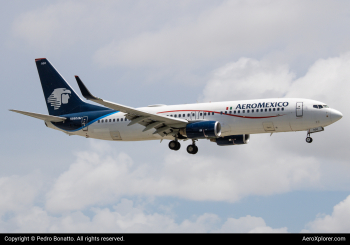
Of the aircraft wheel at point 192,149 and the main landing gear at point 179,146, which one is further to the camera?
the aircraft wheel at point 192,149

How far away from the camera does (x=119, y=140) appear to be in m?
59.8

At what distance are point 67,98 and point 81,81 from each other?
17483 millimetres

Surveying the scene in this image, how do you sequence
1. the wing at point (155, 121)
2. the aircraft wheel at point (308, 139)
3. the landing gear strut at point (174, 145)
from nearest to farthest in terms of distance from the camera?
the wing at point (155, 121), the aircraft wheel at point (308, 139), the landing gear strut at point (174, 145)

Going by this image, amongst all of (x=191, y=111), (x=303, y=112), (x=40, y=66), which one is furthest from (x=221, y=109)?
(x=40, y=66)

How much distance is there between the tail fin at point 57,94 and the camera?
206 ft

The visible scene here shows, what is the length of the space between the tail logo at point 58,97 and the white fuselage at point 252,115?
361 inches

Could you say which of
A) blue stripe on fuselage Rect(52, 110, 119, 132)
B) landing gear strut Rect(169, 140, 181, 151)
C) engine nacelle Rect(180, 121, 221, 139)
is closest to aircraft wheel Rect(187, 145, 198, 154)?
landing gear strut Rect(169, 140, 181, 151)

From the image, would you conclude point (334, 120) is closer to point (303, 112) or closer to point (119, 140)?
point (303, 112)

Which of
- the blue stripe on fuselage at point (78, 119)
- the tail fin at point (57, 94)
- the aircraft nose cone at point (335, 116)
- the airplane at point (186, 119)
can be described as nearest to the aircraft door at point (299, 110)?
the airplane at point (186, 119)

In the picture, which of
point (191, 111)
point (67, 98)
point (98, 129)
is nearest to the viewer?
point (191, 111)

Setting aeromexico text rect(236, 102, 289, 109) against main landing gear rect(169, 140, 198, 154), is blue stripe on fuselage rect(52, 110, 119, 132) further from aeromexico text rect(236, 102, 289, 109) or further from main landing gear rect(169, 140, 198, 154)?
aeromexico text rect(236, 102, 289, 109)

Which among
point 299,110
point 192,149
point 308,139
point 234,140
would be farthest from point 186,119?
point 308,139

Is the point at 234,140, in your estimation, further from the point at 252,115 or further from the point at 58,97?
the point at 58,97

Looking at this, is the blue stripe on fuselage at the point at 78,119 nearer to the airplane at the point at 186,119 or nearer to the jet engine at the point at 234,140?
the airplane at the point at 186,119
